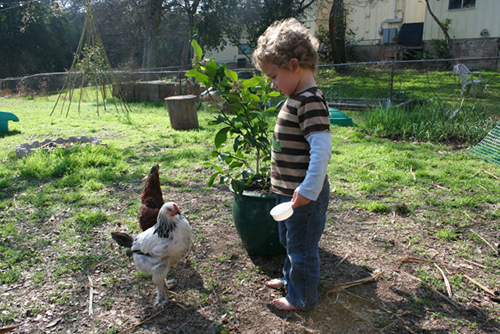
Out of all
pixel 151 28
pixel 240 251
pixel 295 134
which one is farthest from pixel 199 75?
pixel 151 28

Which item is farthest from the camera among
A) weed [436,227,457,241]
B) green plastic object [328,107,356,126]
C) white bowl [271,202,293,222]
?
green plastic object [328,107,356,126]

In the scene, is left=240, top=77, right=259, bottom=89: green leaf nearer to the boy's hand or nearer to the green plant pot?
the green plant pot

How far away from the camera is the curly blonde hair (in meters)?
1.95

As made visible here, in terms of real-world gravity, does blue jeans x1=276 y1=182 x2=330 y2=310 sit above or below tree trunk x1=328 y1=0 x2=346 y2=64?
below

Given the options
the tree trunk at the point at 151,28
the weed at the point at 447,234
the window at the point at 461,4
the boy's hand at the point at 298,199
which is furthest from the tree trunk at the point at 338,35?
the boy's hand at the point at 298,199

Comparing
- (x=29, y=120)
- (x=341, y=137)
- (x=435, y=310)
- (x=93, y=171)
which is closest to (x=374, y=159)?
(x=341, y=137)

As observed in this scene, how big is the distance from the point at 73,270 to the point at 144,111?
9495mm

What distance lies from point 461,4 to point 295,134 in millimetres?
21897

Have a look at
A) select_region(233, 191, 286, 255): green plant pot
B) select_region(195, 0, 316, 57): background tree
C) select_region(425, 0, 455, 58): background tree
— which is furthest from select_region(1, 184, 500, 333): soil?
select_region(425, 0, 455, 58): background tree

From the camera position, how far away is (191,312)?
2.43 m

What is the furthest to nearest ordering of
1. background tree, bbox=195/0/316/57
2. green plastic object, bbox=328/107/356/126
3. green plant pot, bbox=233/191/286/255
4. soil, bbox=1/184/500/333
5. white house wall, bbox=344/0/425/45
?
white house wall, bbox=344/0/425/45, background tree, bbox=195/0/316/57, green plastic object, bbox=328/107/356/126, green plant pot, bbox=233/191/286/255, soil, bbox=1/184/500/333

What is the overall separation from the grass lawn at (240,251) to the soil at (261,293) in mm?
10

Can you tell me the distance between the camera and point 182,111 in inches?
330

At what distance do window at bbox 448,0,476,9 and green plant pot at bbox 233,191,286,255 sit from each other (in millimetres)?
21485
